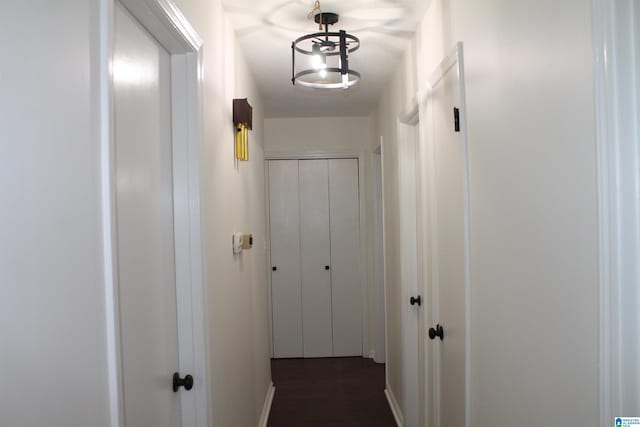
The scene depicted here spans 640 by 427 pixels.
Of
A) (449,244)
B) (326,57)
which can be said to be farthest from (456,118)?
(326,57)

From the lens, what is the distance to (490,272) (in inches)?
59.4

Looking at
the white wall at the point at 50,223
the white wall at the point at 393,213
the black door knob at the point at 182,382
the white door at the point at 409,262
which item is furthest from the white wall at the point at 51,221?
the white door at the point at 409,262

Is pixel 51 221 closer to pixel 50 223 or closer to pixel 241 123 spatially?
pixel 50 223

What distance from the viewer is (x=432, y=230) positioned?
91.9 inches

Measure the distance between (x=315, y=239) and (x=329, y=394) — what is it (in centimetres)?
158

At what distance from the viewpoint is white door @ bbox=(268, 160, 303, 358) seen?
484 cm

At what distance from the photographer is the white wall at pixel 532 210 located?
958 millimetres

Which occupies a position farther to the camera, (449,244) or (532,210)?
(449,244)

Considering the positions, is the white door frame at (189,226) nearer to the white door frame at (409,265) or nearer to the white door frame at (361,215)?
the white door frame at (409,265)

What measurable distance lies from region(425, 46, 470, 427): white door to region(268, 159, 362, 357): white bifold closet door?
2432 millimetres

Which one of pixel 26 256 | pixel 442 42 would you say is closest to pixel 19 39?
pixel 26 256

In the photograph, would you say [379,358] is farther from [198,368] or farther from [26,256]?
[26,256]

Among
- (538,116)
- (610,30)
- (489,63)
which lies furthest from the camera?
(489,63)

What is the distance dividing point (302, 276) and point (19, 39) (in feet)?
13.9
